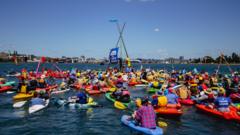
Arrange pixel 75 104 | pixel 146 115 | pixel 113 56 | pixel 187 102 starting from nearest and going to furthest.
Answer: pixel 146 115
pixel 75 104
pixel 187 102
pixel 113 56

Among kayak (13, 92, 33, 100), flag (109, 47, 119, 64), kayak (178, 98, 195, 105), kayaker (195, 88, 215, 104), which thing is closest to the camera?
kayaker (195, 88, 215, 104)

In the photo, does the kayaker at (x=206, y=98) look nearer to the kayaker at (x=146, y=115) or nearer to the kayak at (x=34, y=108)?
the kayaker at (x=146, y=115)

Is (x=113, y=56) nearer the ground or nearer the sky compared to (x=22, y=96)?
nearer the sky

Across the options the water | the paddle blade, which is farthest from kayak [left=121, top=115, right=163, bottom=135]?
the paddle blade

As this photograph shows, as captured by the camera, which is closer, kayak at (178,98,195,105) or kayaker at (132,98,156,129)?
kayaker at (132,98,156,129)

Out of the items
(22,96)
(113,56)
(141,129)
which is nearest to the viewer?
(141,129)

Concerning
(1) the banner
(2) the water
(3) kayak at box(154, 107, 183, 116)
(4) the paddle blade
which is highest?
(1) the banner

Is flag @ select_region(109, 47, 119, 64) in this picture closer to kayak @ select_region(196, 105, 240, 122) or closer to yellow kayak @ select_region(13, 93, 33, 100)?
yellow kayak @ select_region(13, 93, 33, 100)

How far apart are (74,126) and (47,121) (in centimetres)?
218

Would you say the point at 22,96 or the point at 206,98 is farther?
the point at 22,96

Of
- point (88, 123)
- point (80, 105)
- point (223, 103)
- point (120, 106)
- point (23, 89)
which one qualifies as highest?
point (23, 89)

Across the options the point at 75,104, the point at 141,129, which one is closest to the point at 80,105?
the point at 75,104

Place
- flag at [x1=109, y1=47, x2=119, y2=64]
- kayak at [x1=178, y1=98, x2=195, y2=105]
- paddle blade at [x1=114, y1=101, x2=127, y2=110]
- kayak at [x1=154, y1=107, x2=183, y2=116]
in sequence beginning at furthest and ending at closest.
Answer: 1. flag at [x1=109, y1=47, x2=119, y2=64]
2. kayak at [x1=178, y1=98, x2=195, y2=105]
3. paddle blade at [x1=114, y1=101, x2=127, y2=110]
4. kayak at [x1=154, y1=107, x2=183, y2=116]

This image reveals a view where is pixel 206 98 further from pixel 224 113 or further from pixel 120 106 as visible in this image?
pixel 120 106
